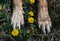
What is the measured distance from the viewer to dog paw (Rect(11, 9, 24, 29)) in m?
2.70

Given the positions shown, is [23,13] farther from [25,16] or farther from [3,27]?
[3,27]

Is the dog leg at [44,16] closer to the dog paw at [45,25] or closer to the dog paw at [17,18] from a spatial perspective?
the dog paw at [45,25]

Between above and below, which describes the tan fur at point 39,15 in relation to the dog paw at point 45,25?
above

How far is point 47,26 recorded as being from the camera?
8.86 ft

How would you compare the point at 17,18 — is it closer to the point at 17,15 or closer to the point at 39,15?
the point at 17,15

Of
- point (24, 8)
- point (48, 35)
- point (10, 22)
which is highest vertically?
point (24, 8)

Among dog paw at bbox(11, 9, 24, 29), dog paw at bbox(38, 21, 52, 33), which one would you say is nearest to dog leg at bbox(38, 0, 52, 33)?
dog paw at bbox(38, 21, 52, 33)

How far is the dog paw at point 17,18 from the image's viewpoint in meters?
2.70

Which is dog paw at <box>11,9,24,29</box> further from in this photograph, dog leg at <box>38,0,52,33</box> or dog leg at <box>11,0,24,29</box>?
dog leg at <box>38,0,52,33</box>

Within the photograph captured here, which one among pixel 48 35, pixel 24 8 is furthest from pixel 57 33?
pixel 24 8

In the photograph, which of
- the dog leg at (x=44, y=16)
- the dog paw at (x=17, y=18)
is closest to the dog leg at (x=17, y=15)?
the dog paw at (x=17, y=18)

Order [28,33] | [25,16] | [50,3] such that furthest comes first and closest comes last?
[50,3] → [25,16] → [28,33]

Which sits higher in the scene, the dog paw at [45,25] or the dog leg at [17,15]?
the dog leg at [17,15]

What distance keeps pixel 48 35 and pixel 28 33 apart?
0.83ft
